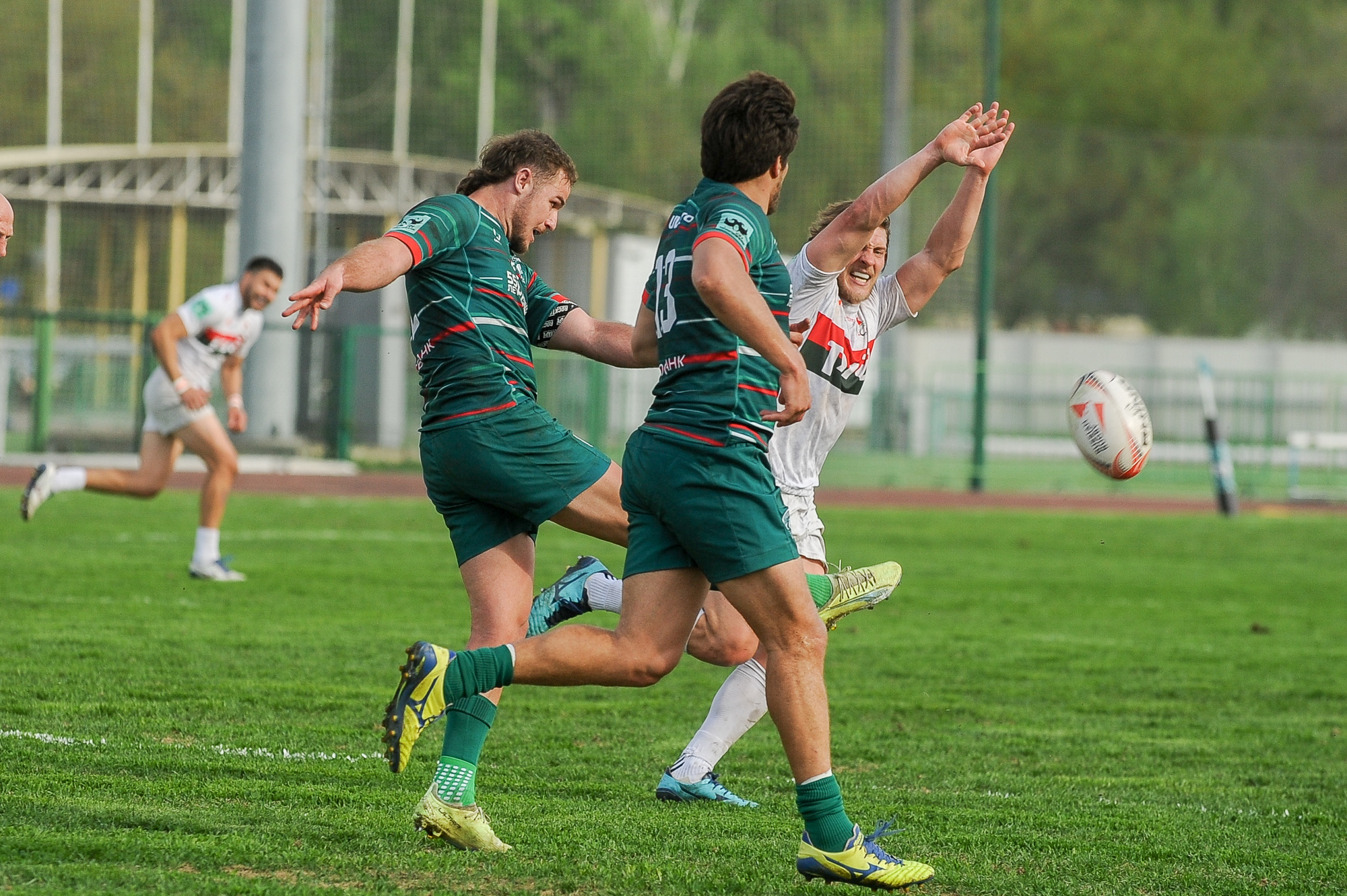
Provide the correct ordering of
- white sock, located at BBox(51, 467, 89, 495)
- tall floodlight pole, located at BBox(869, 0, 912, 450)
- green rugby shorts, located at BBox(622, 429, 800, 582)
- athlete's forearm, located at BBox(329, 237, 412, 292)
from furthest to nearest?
tall floodlight pole, located at BBox(869, 0, 912, 450) → white sock, located at BBox(51, 467, 89, 495) → athlete's forearm, located at BBox(329, 237, 412, 292) → green rugby shorts, located at BBox(622, 429, 800, 582)

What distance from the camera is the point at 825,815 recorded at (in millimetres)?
4020

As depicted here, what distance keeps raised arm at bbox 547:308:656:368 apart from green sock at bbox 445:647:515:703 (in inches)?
42.4

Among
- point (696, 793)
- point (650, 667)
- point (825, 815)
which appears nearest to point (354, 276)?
point (650, 667)

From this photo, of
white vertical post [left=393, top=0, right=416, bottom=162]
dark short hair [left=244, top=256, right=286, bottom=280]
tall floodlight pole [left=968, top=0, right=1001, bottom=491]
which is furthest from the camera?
white vertical post [left=393, top=0, right=416, bottom=162]

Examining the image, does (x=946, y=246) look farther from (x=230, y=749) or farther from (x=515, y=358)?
(x=230, y=749)

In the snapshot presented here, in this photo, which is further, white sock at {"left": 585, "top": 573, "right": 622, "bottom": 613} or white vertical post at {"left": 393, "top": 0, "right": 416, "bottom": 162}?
white vertical post at {"left": 393, "top": 0, "right": 416, "bottom": 162}

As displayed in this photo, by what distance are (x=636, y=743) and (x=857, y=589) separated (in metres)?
1.42

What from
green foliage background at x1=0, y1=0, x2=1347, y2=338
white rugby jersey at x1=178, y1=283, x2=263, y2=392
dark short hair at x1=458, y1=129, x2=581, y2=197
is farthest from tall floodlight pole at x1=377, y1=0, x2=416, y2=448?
dark short hair at x1=458, y1=129, x2=581, y2=197

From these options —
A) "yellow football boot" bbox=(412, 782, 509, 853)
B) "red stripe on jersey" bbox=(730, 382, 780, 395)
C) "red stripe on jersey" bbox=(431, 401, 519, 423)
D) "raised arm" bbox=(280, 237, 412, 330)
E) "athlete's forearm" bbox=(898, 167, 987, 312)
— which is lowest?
"yellow football boot" bbox=(412, 782, 509, 853)

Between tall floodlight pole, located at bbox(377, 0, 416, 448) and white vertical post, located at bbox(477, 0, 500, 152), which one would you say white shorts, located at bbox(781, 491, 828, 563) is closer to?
tall floodlight pole, located at bbox(377, 0, 416, 448)

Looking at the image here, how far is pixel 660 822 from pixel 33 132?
114 feet

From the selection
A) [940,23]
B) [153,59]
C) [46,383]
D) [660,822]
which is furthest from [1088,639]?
[153,59]

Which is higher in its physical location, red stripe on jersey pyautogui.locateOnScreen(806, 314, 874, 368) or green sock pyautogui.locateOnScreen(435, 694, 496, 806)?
red stripe on jersey pyautogui.locateOnScreen(806, 314, 874, 368)

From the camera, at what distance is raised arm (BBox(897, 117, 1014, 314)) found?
5.16 meters
